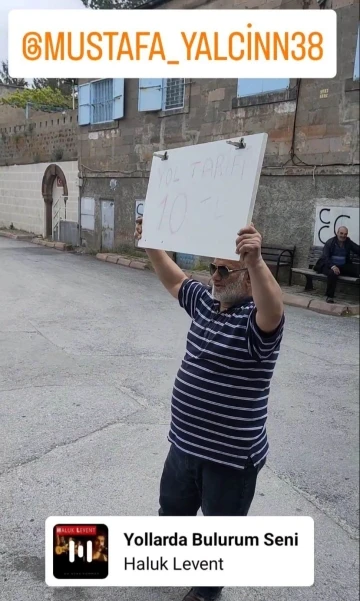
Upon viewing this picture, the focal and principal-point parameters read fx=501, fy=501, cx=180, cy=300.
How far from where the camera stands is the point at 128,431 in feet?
7.06

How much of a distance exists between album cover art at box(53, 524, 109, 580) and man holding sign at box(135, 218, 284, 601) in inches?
10.4

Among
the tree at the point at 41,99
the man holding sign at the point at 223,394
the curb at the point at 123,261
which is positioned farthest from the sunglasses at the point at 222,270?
the tree at the point at 41,99

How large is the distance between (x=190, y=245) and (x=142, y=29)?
17.0 inches

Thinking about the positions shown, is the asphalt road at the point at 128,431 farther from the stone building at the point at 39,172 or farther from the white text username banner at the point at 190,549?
the stone building at the point at 39,172

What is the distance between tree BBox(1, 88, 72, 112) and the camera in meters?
11.8

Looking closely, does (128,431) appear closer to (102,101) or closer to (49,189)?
(102,101)

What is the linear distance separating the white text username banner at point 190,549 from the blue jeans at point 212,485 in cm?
10

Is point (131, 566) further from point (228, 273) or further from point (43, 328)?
point (43, 328)

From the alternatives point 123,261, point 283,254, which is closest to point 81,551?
point 283,254

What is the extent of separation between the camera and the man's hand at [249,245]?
32.0 inches

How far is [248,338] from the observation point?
98 cm

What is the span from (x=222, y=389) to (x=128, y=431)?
3.92 ft

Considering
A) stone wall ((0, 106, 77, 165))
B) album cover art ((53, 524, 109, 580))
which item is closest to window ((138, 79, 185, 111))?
album cover art ((53, 524, 109, 580))

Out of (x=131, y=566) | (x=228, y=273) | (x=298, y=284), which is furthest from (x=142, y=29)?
(x=298, y=284)
